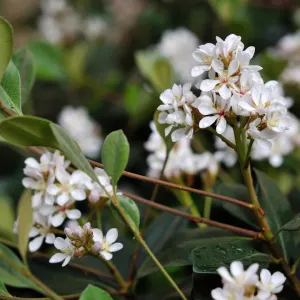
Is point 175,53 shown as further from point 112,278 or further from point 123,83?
point 112,278

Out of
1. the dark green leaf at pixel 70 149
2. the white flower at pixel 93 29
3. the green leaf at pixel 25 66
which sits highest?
the dark green leaf at pixel 70 149

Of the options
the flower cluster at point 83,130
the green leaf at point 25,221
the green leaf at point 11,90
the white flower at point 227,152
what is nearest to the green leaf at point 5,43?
the green leaf at point 11,90

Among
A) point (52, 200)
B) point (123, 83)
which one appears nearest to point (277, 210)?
point (52, 200)

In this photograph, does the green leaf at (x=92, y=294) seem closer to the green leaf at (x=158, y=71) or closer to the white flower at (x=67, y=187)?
the white flower at (x=67, y=187)

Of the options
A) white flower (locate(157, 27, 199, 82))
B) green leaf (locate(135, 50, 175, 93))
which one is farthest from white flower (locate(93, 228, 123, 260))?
white flower (locate(157, 27, 199, 82))

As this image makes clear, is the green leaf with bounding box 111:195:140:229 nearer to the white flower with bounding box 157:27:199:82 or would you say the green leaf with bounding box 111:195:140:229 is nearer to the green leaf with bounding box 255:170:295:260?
the green leaf with bounding box 255:170:295:260

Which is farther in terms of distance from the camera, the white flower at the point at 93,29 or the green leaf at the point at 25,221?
the white flower at the point at 93,29
